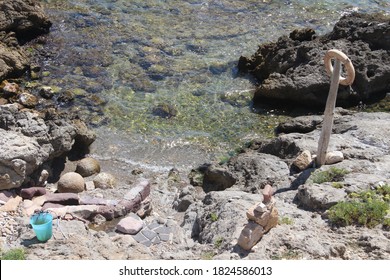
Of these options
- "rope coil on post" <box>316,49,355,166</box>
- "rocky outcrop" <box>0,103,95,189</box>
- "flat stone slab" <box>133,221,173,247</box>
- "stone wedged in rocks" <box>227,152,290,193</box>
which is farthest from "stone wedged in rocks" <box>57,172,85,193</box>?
"rope coil on post" <box>316,49,355,166</box>

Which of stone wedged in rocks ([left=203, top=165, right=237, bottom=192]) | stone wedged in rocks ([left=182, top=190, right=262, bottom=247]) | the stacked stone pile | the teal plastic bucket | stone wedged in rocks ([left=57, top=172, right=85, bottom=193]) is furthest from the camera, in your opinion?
stone wedged in rocks ([left=203, top=165, right=237, bottom=192])

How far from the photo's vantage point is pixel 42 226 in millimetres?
11180

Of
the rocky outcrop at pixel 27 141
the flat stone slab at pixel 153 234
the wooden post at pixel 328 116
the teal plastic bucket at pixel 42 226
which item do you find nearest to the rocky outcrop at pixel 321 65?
the wooden post at pixel 328 116

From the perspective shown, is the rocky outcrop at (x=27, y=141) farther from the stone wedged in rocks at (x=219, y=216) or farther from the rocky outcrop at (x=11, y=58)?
the stone wedged in rocks at (x=219, y=216)

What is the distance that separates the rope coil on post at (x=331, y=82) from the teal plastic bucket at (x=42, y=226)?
736 centimetres

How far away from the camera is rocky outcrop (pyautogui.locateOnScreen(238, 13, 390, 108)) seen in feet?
67.8

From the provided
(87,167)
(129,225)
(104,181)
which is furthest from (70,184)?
(129,225)

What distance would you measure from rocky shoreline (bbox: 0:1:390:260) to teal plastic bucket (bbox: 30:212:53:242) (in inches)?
7.8

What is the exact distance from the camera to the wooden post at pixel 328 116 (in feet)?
45.4

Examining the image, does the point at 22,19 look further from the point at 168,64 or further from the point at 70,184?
the point at 70,184

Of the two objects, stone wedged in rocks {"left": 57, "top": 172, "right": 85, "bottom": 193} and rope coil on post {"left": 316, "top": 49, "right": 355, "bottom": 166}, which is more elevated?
rope coil on post {"left": 316, "top": 49, "right": 355, "bottom": 166}

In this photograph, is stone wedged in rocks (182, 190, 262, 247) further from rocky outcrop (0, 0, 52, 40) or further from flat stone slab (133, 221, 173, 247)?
rocky outcrop (0, 0, 52, 40)

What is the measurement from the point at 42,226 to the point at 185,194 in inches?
218

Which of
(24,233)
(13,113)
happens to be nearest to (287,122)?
(13,113)
